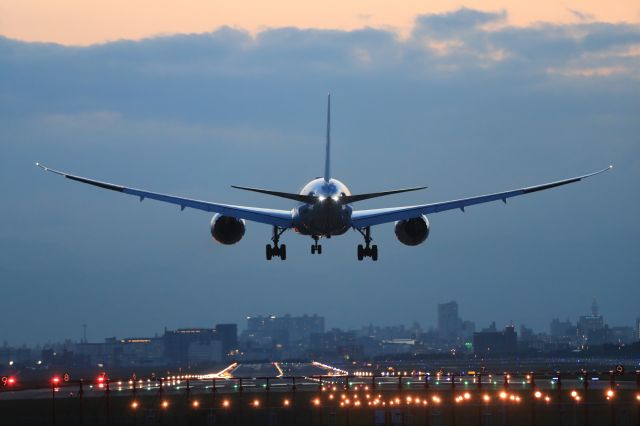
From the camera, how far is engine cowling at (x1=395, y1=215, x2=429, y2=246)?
102 meters

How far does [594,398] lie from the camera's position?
360 feet

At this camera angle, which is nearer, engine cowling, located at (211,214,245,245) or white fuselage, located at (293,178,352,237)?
Result: white fuselage, located at (293,178,352,237)

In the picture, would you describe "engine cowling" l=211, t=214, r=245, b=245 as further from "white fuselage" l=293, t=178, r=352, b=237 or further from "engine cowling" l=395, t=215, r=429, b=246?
"engine cowling" l=395, t=215, r=429, b=246

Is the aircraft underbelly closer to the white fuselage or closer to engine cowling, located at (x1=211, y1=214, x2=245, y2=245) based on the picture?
the white fuselage

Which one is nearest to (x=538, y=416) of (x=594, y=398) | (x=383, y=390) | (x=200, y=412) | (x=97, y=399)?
(x=594, y=398)

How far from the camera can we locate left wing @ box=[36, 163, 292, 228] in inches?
3807

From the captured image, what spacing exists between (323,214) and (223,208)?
10828 mm

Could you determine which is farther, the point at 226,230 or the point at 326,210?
the point at 226,230

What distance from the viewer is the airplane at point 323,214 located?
9138cm

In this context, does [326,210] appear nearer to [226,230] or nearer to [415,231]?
[226,230]

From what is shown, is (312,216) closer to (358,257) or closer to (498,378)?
(358,257)

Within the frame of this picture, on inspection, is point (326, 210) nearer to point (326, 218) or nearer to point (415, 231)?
point (326, 218)

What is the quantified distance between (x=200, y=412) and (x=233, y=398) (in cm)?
801

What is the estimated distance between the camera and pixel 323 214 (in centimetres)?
9112
